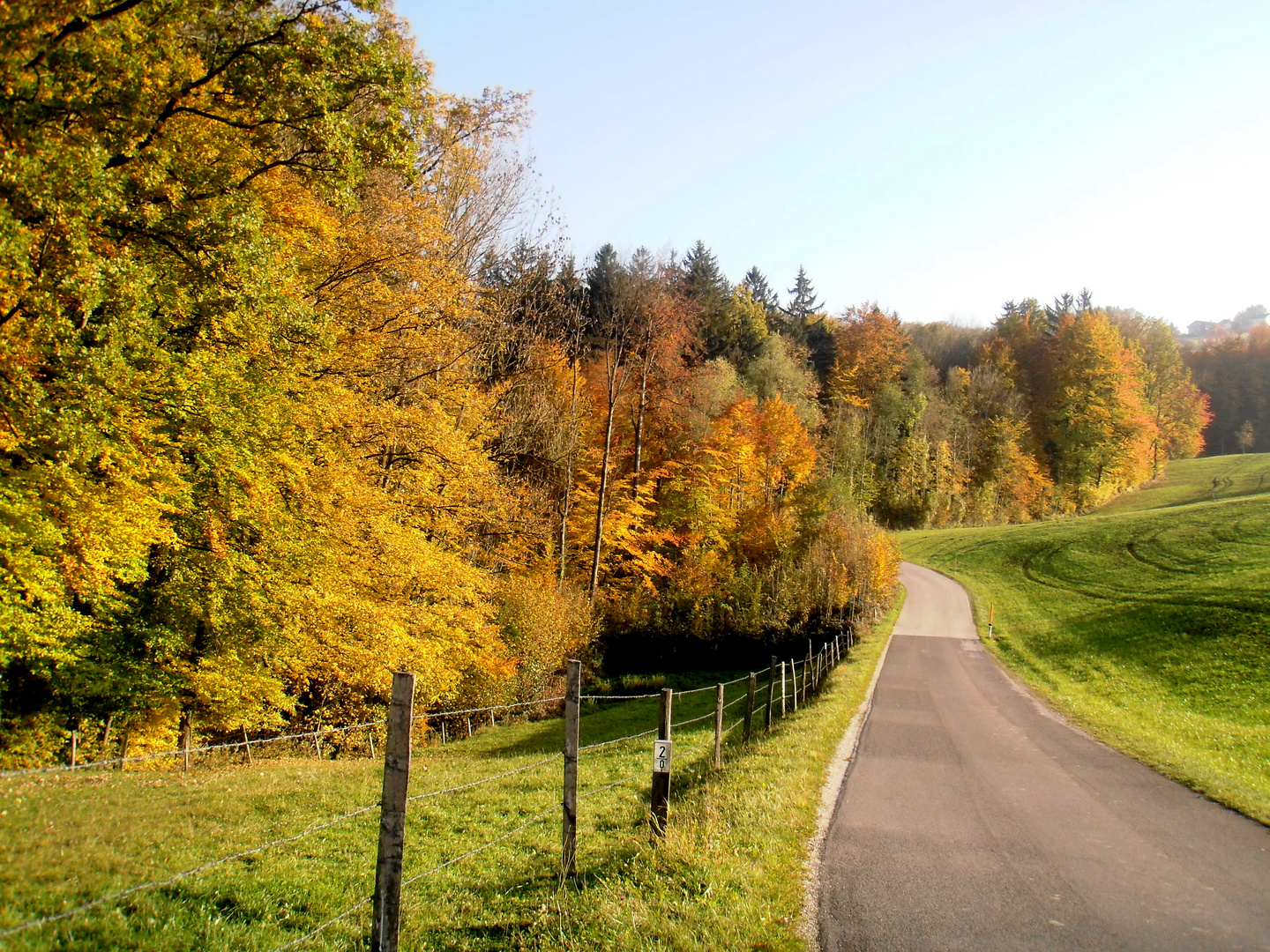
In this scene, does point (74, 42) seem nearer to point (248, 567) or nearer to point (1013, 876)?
point (248, 567)

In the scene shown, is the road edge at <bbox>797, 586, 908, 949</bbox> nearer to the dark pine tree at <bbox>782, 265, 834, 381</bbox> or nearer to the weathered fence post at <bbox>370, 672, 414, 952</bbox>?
the weathered fence post at <bbox>370, 672, 414, 952</bbox>

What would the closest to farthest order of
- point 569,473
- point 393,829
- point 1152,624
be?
point 393,829, point 1152,624, point 569,473

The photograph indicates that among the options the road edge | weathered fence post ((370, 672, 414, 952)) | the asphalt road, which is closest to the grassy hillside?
the road edge

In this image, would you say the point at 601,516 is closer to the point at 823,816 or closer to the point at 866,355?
the point at 823,816

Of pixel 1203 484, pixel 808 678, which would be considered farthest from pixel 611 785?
pixel 1203 484

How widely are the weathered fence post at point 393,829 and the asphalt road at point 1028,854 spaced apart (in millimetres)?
3081

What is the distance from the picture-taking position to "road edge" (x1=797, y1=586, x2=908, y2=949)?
5636 mm

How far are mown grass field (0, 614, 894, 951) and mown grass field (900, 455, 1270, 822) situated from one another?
7.22 metres

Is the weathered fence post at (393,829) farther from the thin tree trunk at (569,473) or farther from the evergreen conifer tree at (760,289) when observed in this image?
the evergreen conifer tree at (760,289)

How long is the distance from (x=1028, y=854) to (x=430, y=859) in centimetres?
631

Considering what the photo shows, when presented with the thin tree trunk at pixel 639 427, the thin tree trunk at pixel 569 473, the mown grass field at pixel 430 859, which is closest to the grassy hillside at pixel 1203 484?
the thin tree trunk at pixel 639 427

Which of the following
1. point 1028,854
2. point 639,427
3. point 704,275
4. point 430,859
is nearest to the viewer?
point 1028,854

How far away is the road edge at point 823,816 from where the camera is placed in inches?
222

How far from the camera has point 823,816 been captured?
860 centimetres
